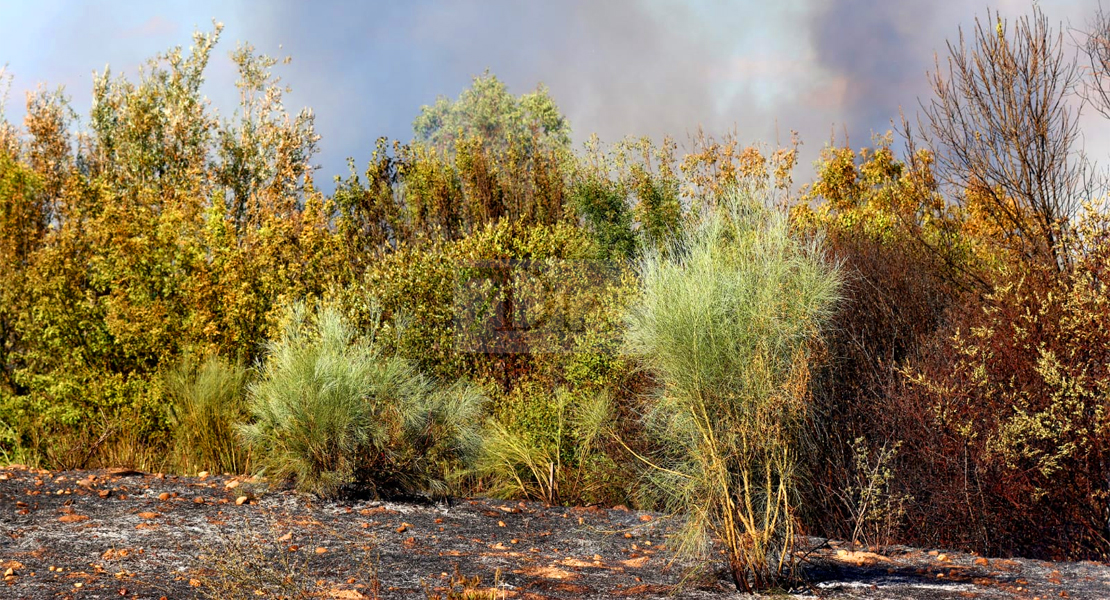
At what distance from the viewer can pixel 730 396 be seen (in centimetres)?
449

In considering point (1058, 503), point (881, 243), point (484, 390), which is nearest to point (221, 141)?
point (484, 390)

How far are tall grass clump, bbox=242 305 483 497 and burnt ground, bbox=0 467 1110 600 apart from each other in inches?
8.3

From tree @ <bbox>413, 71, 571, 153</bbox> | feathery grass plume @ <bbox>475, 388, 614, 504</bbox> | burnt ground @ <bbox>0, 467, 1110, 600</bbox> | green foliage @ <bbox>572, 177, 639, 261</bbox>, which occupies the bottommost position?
burnt ground @ <bbox>0, 467, 1110, 600</bbox>

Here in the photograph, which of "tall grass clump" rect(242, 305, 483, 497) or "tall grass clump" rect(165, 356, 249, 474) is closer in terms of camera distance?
"tall grass clump" rect(242, 305, 483, 497)

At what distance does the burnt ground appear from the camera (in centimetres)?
439

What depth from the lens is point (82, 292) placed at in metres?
10.4

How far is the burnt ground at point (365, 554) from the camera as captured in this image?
4395 millimetres

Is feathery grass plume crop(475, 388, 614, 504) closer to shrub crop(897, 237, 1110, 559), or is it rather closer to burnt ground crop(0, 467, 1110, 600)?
burnt ground crop(0, 467, 1110, 600)

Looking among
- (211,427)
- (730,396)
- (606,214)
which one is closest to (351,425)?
(211,427)

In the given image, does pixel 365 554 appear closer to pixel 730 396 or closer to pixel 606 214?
pixel 730 396

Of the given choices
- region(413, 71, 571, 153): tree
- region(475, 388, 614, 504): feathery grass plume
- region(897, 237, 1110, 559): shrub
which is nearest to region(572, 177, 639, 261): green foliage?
region(475, 388, 614, 504): feathery grass plume

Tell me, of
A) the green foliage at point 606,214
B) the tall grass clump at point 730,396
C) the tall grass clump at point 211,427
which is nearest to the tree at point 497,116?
the green foliage at point 606,214

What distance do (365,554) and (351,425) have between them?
5.17ft

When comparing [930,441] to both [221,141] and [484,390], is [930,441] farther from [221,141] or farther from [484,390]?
[221,141]
